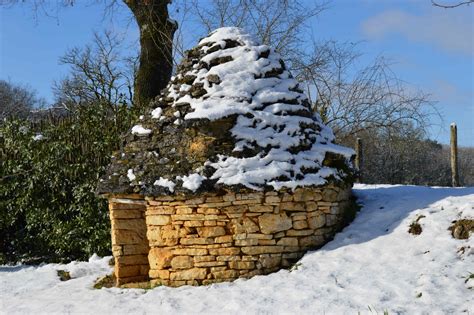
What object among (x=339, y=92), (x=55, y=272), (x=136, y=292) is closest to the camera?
(x=136, y=292)

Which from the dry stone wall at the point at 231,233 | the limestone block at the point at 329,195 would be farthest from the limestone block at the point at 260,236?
the limestone block at the point at 329,195

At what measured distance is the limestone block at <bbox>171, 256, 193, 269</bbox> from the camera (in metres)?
6.34

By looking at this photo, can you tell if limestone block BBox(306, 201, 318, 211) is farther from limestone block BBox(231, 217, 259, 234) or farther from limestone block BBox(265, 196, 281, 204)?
limestone block BBox(231, 217, 259, 234)

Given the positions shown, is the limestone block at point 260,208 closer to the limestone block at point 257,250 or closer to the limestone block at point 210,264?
the limestone block at point 257,250

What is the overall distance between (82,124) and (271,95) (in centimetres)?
485

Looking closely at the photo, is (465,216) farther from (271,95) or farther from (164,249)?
(164,249)

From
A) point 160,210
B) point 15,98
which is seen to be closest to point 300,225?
point 160,210

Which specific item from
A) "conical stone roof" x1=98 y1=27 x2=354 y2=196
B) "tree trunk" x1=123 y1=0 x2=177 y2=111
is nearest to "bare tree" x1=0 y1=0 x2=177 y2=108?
"tree trunk" x1=123 y1=0 x2=177 y2=111

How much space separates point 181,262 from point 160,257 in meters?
0.30

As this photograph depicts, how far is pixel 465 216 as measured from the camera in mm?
6121

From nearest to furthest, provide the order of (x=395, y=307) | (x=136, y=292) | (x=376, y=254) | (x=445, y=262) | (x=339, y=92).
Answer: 1. (x=395, y=307)
2. (x=445, y=262)
3. (x=376, y=254)
4. (x=136, y=292)
5. (x=339, y=92)

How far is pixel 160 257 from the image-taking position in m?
6.49

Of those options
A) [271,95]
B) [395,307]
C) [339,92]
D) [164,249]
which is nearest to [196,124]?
[271,95]

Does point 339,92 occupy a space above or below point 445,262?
above
